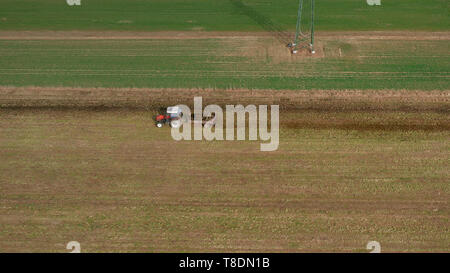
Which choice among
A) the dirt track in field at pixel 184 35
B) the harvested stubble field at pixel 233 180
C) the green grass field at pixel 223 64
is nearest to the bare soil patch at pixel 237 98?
the harvested stubble field at pixel 233 180

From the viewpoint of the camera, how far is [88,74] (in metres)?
31.8

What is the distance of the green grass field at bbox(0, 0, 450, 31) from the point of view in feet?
123

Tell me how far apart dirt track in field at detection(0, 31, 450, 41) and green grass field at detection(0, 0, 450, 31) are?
0.86m

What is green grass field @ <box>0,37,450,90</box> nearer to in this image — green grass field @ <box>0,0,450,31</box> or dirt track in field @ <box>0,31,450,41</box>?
dirt track in field @ <box>0,31,450,41</box>

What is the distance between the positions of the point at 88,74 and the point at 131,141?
393 inches

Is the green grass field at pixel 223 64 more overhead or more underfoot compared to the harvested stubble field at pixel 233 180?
more overhead

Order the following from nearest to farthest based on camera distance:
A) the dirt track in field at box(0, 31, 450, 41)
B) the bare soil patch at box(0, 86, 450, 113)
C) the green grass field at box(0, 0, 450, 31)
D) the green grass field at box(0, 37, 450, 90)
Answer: the bare soil patch at box(0, 86, 450, 113), the green grass field at box(0, 37, 450, 90), the dirt track in field at box(0, 31, 450, 41), the green grass field at box(0, 0, 450, 31)

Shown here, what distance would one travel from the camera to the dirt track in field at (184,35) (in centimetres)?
3541

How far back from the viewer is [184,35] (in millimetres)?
36469

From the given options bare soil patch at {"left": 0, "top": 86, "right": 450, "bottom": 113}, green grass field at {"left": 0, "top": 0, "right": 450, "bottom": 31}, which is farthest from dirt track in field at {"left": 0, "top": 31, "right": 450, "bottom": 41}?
bare soil patch at {"left": 0, "top": 86, "right": 450, "bottom": 113}

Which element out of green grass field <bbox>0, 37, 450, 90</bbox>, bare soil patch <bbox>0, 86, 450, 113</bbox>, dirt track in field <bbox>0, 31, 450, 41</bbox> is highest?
dirt track in field <bbox>0, 31, 450, 41</bbox>

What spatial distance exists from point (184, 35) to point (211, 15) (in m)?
4.79

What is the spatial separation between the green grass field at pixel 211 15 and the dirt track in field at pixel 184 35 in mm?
859

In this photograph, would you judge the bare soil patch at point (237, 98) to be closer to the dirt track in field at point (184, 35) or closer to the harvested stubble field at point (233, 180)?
the harvested stubble field at point (233, 180)
